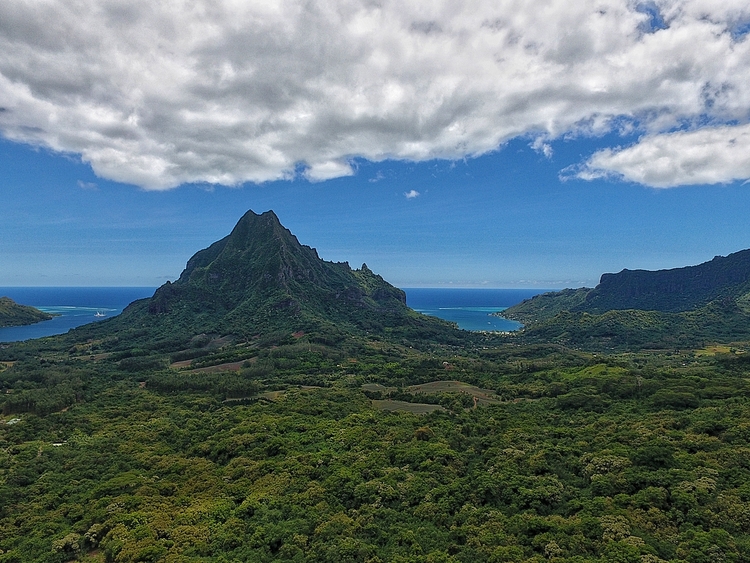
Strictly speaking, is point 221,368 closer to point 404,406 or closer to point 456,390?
point 404,406

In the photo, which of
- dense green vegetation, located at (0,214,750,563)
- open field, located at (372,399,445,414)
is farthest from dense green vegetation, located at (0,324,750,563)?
open field, located at (372,399,445,414)

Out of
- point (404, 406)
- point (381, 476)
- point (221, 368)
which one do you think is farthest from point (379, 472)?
point (221, 368)

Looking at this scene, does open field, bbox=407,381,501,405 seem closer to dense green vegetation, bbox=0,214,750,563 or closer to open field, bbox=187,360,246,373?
dense green vegetation, bbox=0,214,750,563

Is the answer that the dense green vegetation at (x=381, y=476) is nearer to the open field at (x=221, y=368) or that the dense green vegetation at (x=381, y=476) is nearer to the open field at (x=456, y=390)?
the open field at (x=456, y=390)

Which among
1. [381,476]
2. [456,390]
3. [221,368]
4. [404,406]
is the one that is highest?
[381,476]

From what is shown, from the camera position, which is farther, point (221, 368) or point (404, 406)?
point (221, 368)

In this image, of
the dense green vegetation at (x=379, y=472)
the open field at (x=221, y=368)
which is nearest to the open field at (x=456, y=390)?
the dense green vegetation at (x=379, y=472)

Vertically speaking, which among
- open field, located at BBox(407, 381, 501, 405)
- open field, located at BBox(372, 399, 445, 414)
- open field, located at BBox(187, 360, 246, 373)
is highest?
open field, located at BBox(187, 360, 246, 373)

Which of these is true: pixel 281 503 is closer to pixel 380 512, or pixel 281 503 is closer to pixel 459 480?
pixel 380 512

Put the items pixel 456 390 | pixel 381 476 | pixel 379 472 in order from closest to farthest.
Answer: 1. pixel 381 476
2. pixel 379 472
3. pixel 456 390

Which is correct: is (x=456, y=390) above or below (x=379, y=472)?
below

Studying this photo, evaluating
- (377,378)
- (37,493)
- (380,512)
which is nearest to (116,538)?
(37,493)

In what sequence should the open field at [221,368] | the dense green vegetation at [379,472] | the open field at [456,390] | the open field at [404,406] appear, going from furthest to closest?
the open field at [221,368]
the open field at [456,390]
the open field at [404,406]
the dense green vegetation at [379,472]
